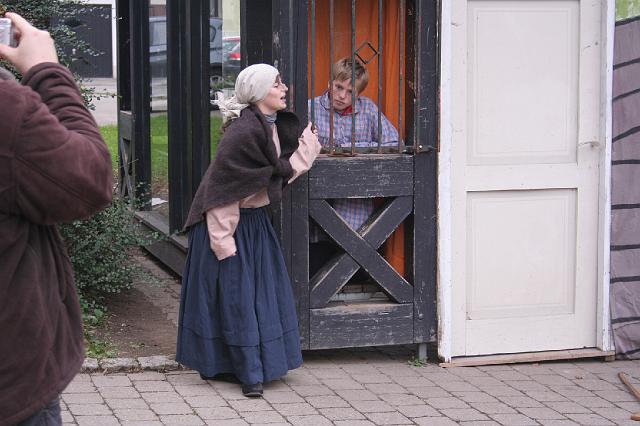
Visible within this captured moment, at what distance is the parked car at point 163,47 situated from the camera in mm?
7490

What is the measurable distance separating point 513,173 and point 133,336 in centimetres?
239

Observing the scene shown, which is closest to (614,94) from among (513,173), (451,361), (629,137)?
(629,137)

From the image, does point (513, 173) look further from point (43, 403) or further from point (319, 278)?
point (43, 403)

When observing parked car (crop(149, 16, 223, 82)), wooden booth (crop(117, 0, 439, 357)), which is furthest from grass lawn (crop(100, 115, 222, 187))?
wooden booth (crop(117, 0, 439, 357))

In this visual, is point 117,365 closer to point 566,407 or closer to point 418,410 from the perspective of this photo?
point 418,410

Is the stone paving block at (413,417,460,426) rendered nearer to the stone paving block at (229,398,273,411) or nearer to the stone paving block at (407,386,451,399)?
the stone paving block at (407,386,451,399)

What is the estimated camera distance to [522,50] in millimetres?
5949

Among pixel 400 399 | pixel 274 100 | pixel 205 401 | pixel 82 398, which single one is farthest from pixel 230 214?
pixel 400 399

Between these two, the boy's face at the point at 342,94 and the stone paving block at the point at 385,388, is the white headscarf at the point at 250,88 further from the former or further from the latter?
the stone paving block at the point at 385,388

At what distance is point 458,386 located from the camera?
573 centimetres

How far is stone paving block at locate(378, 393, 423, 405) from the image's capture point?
5.39 meters

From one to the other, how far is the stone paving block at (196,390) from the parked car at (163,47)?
8.76 ft

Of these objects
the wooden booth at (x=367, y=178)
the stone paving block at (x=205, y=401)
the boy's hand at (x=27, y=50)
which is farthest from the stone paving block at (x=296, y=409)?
the boy's hand at (x=27, y=50)

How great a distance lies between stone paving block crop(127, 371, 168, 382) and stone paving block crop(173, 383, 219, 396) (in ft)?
0.60
